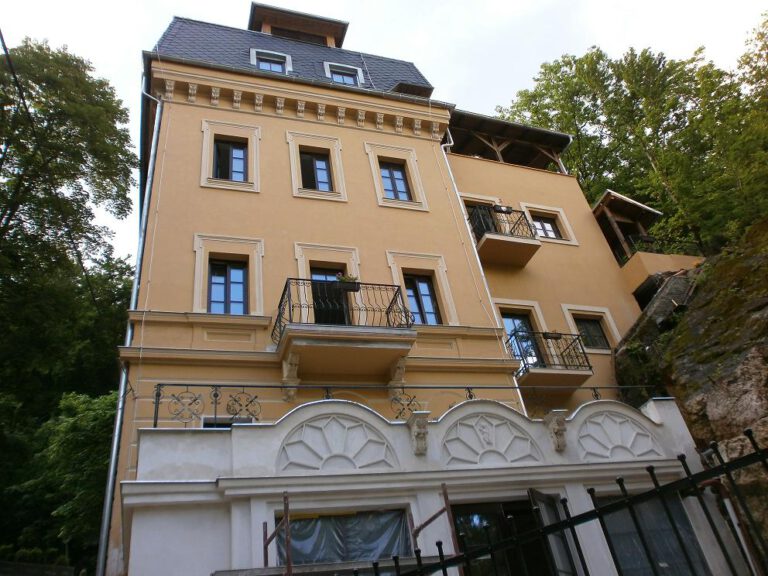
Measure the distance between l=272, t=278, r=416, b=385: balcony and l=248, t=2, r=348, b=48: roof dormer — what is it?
13.1 metres

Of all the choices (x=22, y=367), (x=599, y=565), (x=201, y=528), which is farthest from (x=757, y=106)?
(x=22, y=367)

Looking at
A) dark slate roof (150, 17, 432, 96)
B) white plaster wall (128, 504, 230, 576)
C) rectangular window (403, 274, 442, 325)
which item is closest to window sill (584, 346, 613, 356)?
rectangular window (403, 274, 442, 325)

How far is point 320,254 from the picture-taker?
13.4 metres

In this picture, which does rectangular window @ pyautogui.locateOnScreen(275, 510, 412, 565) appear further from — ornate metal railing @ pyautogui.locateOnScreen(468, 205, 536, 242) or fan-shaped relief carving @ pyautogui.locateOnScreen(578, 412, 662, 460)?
ornate metal railing @ pyautogui.locateOnScreen(468, 205, 536, 242)

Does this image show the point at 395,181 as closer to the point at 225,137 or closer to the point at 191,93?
the point at 225,137

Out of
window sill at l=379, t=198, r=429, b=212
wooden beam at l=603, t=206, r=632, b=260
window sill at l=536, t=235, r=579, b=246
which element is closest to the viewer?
window sill at l=379, t=198, r=429, b=212

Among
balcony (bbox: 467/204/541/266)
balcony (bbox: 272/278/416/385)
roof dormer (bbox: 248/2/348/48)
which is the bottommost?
balcony (bbox: 272/278/416/385)

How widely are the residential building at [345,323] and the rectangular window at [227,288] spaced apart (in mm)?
53

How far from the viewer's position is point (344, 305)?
1209cm

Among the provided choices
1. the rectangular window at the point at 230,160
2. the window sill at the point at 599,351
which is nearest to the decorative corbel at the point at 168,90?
the rectangular window at the point at 230,160

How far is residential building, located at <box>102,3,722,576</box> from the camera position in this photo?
7.32m

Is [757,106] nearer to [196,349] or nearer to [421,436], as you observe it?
[421,436]

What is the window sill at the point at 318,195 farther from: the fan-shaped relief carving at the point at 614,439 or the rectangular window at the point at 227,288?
the fan-shaped relief carving at the point at 614,439

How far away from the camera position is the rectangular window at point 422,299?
1352cm
